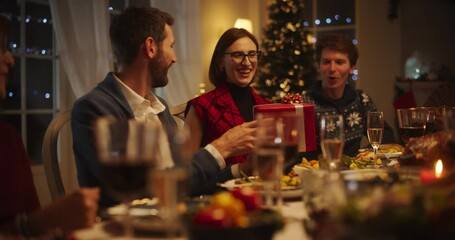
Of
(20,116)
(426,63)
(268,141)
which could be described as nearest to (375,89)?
(426,63)

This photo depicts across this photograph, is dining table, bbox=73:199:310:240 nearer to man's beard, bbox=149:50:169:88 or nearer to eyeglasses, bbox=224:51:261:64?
man's beard, bbox=149:50:169:88

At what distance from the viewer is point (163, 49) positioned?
88.4 inches

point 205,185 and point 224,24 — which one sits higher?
point 224,24

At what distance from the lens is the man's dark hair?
7.14 feet

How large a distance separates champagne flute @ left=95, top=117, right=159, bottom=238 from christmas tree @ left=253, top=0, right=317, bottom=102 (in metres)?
4.43

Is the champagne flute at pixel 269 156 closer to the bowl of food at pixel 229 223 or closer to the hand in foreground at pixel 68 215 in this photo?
the bowl of food at pixel 229 223

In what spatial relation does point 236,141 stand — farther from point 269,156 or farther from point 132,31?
point 269,156

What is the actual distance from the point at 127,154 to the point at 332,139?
82cm

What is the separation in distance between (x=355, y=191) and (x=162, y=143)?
357mm

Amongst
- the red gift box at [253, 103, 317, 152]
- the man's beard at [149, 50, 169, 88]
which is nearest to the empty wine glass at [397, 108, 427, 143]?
the red gift box at [253, 103, 317, 152]

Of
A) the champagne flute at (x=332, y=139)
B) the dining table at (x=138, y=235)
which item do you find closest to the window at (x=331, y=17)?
the champagne flute at (x=332, y=139)

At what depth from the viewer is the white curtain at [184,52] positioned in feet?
15.5

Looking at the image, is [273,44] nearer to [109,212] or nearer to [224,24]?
[224,24]

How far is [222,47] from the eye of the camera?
3.08 m
